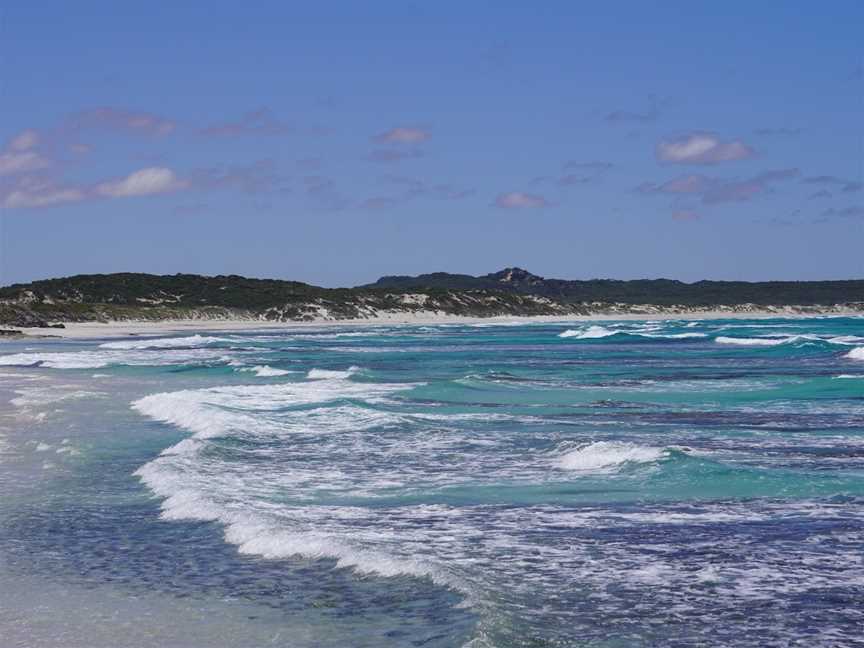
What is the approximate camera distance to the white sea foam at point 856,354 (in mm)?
50875

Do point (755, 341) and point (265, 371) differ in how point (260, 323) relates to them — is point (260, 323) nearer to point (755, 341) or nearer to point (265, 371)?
point (755, 341)

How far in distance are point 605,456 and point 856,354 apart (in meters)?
37.9

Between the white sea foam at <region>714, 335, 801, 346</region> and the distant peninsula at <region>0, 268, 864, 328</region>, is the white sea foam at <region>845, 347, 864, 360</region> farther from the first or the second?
the distant peninsula at <region>0, 268, 864, 328</region>

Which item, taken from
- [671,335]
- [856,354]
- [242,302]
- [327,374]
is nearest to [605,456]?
[327,374]

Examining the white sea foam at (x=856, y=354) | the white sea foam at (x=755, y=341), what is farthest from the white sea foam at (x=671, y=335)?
the white sea foam at (x=856, y=354)

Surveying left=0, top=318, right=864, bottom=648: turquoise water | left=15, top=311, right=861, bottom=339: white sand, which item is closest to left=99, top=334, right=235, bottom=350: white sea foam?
left=15, top=311, right=861, bottom=339: white sand

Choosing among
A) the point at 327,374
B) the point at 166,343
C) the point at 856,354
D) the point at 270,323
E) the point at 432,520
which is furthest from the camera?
the point at 270,323

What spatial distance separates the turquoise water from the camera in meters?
9.51

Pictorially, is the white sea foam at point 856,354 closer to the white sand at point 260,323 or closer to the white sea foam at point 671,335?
the white sea foam at point 671,335

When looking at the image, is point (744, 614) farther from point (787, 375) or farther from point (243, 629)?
point (787, 375)

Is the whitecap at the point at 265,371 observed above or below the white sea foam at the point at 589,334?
below

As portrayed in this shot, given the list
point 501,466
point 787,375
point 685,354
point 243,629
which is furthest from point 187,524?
point 685,354

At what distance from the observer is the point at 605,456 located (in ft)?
59.8

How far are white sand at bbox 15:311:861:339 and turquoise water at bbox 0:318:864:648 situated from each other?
55.0 metres
